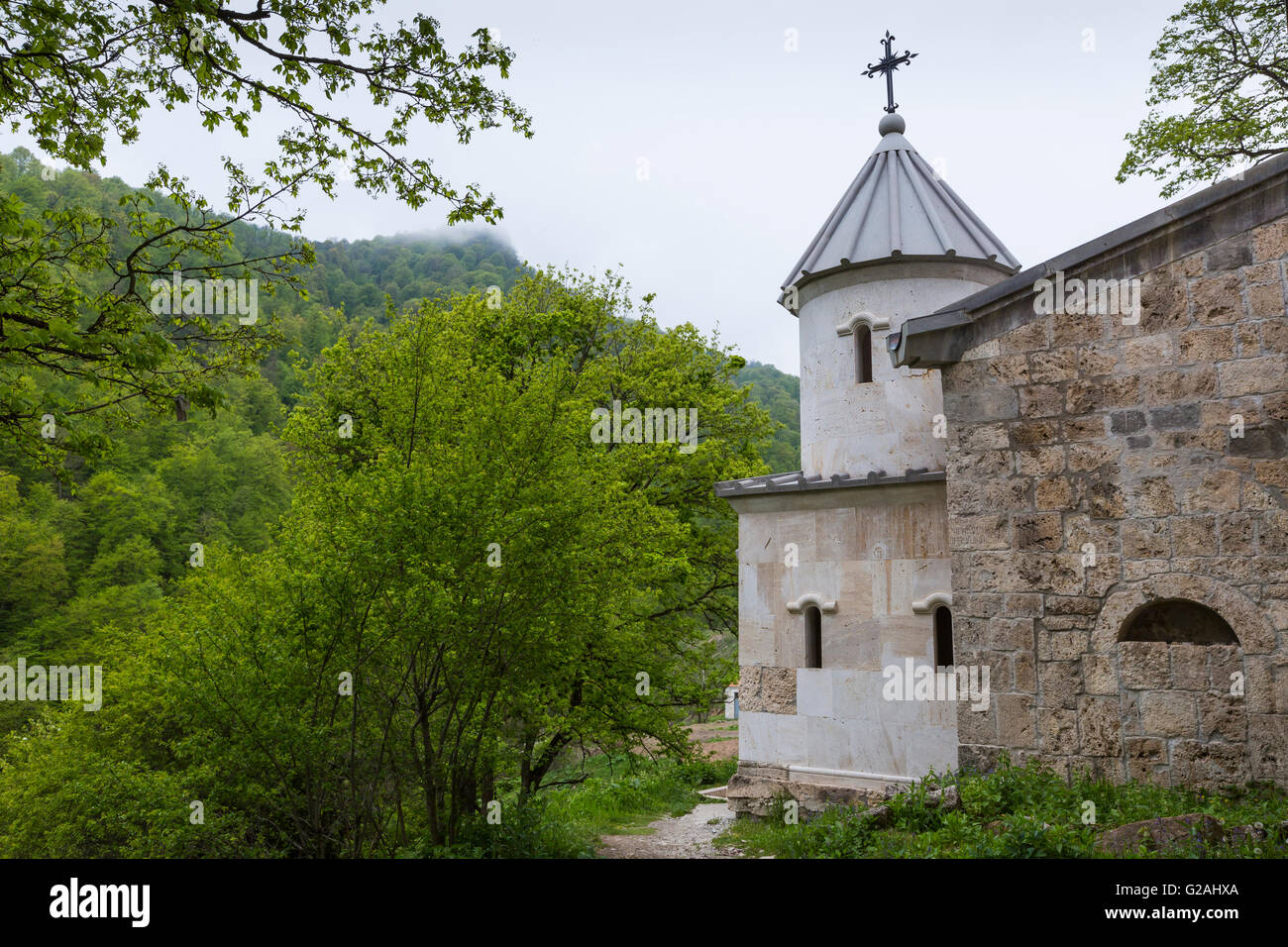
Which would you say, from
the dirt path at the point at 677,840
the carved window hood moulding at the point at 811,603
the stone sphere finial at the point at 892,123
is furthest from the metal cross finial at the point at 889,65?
the dirt path at the point at 677,840

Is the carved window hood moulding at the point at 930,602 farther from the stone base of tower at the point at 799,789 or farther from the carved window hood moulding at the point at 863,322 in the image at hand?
the carved window hood moulding at the point at 863,322

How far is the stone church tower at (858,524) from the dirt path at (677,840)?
676 mm

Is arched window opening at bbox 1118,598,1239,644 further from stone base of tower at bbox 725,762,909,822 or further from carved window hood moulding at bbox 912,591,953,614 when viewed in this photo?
stone base of tower at bbox 725,762,909,822

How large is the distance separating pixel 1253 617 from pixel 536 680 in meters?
6.41

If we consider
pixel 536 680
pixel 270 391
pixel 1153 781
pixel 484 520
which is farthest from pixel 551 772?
pixel 270 391

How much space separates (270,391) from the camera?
50.4 m

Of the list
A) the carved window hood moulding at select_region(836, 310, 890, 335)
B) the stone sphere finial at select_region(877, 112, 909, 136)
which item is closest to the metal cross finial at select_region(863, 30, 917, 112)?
the stone sphere finial at select_region(877, 112, 909, 136)

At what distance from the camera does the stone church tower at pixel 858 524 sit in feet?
29.0

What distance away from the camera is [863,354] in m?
10.5

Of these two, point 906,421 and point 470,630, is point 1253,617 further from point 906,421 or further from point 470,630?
point 470,630

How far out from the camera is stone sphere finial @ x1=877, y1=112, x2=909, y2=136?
1187 centimetres

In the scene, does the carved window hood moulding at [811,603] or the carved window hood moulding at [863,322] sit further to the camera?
the carved window hood moulding at [863,322]

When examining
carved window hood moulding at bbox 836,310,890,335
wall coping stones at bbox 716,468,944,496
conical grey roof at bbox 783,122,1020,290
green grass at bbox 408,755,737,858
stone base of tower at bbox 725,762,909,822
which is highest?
conical grey roof at bbox 783,122,1020,290

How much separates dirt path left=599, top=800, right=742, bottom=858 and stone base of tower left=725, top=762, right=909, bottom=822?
559mm
